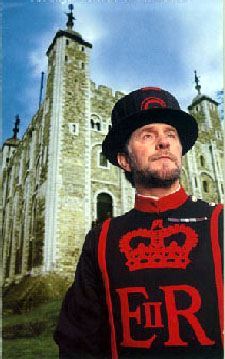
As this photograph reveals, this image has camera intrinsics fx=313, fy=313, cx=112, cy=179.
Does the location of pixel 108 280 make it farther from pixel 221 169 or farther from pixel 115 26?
pixel 115 26

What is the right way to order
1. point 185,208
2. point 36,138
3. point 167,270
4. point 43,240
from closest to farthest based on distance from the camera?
1. point 167,270
2. point 185,208
3. point 43,240
4. point 36,138

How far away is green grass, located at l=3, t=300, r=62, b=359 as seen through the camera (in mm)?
2301

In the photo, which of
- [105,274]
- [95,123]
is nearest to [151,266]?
[105,274]

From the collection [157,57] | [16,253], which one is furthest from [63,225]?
[157,57]

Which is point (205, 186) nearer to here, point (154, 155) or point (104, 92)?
point (154, 155)

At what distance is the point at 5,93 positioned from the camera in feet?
9.48

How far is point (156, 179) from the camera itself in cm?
204

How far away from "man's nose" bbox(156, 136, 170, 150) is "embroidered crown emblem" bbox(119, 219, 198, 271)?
0.48 m

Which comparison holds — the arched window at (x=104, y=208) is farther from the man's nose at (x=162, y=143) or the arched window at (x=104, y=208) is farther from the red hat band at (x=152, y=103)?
the red hat band at (x=152, y=103)

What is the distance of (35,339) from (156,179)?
1.55m

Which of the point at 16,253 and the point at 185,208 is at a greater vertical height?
the point at 185,208

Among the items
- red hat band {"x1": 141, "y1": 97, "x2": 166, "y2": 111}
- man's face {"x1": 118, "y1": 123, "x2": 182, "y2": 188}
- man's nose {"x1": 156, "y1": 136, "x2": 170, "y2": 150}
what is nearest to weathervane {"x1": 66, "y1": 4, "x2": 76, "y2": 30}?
red hat band {"x1": 141, "y1": 97, "x2": 166, "y2": 111}

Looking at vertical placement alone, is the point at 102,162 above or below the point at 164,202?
above

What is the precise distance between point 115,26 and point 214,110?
119 centimetres
